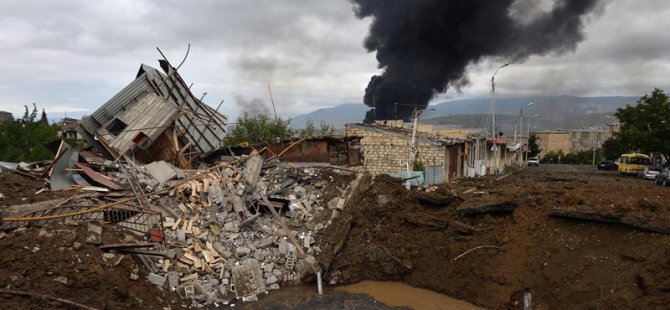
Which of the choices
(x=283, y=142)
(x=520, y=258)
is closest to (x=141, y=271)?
(x=520, y=258)

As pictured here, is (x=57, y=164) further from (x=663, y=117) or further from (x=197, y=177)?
(x=663, y=117)

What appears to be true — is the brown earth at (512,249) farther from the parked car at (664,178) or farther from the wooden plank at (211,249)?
the parked car at (664,178)

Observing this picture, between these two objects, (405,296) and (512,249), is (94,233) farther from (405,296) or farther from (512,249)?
(512,249)

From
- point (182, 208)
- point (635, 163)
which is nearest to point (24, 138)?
point (182, 208)

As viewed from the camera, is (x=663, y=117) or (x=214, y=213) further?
(x=663, y=117)

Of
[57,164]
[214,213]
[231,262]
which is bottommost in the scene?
[231,262]

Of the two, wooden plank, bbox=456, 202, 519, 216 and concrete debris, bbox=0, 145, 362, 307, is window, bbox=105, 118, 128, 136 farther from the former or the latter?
wooden plank, bbox=456, 202, 519, 216

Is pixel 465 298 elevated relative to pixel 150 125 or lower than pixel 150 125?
lower

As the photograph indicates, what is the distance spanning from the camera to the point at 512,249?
9055mm

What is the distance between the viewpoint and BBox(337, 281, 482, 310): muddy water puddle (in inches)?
345

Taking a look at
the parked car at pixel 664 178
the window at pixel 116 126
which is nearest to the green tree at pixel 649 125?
the parked car at pixel 664 178

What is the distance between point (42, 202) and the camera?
8555 mm

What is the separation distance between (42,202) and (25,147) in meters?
21.7

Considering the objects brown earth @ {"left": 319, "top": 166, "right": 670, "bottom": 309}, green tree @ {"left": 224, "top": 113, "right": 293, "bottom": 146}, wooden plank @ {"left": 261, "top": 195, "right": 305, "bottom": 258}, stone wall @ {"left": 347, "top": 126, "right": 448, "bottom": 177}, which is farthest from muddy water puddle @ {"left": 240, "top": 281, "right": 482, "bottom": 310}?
green tree @ {"left": 224, "top": 113, "right": 293, "bottom": 146}
